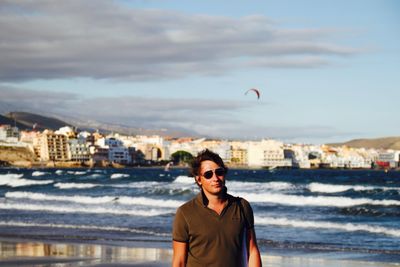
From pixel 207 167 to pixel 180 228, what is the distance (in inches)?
14.9

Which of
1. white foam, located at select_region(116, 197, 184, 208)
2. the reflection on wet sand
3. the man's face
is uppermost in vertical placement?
the man's face

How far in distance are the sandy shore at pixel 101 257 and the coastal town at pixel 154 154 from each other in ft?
484

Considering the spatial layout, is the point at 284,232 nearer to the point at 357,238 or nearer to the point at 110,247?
the point at 357,238

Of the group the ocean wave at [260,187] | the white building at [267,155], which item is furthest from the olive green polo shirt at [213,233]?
the white building at [267,155]

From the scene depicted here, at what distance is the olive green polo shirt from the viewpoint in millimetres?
4340

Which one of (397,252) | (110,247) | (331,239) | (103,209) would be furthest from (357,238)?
(103,209)

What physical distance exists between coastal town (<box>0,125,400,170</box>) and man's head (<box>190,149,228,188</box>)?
158m

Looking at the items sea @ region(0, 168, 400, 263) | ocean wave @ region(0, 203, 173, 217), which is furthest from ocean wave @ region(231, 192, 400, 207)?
ocean wave @ region(0, 203, 173, 217)

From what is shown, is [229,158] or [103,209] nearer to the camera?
[103,209]

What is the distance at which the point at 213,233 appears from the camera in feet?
14.3

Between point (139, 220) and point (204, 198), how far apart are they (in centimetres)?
1831

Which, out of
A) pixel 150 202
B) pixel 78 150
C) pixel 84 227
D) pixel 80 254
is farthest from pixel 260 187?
pixel 78 150

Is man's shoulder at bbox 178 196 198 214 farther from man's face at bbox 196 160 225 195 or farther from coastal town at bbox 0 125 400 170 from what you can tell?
coastal town at bbox 0 125 400 170

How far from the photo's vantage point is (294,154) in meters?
187
